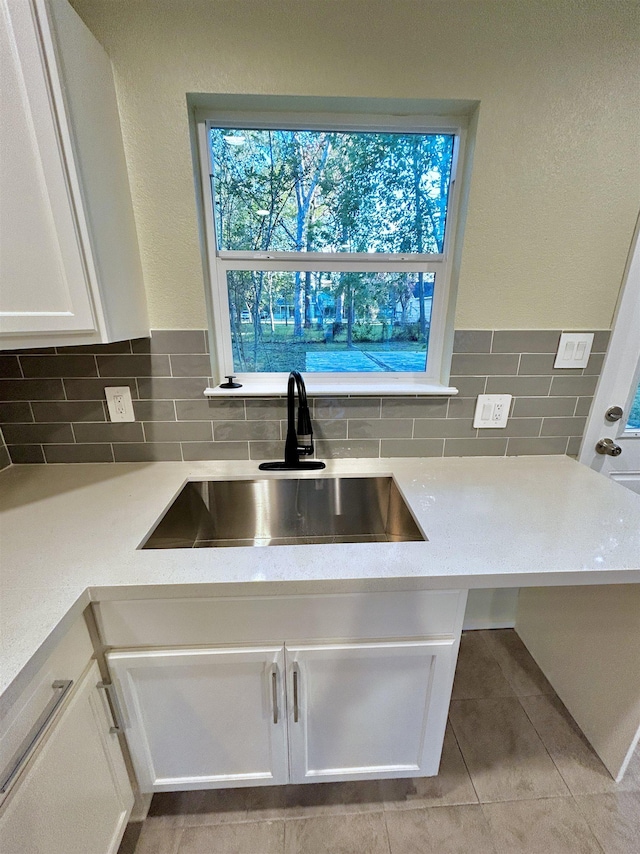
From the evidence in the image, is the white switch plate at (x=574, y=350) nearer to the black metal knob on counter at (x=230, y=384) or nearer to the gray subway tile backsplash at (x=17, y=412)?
the black metal knob on counter at (x=230, y=384)

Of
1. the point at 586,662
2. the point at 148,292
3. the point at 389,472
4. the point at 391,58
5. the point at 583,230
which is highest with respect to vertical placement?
the point at 391,58

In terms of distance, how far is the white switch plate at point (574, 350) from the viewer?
125cm

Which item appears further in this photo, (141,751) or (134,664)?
(141,751)

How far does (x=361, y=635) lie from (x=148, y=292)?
1216 mm

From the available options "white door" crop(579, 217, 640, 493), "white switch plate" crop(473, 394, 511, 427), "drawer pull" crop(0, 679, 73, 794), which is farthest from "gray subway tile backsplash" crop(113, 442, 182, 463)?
"white door" crop(579, 217, 640, 493)

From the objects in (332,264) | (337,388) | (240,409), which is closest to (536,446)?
(337,388)

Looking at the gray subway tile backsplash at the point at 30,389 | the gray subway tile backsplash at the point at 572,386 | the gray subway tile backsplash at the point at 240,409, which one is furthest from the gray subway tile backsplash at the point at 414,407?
the gray subway tile backsplash at the point at 30,389

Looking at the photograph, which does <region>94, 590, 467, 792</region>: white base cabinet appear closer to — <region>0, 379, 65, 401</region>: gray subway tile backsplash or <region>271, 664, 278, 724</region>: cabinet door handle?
<region>271, 664, 278, 724</region>: cabinet door handle

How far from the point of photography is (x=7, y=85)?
2.36 feet

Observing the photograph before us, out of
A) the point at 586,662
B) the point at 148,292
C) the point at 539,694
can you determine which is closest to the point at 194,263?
the point at 148,292

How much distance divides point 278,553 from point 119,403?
0.84 m

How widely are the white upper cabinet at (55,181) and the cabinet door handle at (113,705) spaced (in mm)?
853

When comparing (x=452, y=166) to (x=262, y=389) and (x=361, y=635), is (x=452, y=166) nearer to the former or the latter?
(x=262, y=389)

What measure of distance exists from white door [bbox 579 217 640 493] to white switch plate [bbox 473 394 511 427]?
13.6 inches
